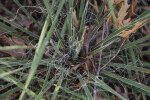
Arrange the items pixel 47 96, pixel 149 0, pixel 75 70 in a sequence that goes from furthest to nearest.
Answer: pixel 149 0 → pixel 47 96 → pixel 75 70

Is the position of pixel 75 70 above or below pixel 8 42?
below

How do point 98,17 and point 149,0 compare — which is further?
point 149,0

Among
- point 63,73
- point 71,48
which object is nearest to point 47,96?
point 63,73

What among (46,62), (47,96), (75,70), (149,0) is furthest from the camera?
(149,0)

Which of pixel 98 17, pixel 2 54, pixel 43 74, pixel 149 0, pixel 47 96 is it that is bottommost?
pixel 47 96

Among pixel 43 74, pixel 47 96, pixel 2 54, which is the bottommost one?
pixel 47 96

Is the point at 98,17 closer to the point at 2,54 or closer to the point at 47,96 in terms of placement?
the point at 47,96

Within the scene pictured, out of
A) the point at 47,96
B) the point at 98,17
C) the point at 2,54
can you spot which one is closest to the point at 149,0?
the point at 98,17

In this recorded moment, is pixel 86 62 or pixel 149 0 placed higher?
pixel 149 0

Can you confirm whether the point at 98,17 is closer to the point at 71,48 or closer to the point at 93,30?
the point at 93,30
